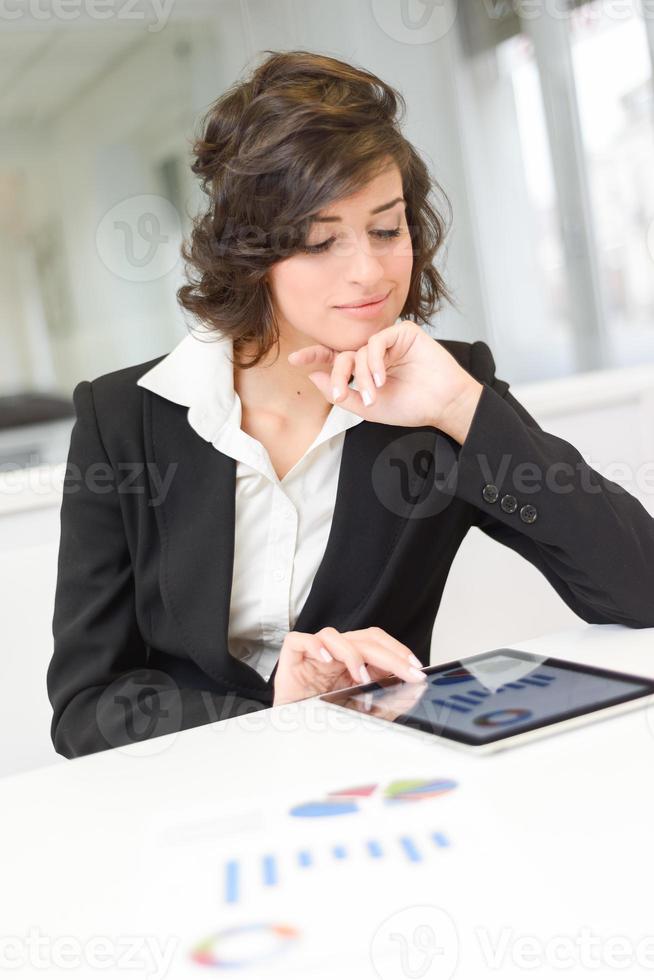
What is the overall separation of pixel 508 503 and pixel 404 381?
0.64ft

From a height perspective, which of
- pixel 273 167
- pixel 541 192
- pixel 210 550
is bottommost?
pixel 210 550

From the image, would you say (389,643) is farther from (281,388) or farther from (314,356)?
(281,388)

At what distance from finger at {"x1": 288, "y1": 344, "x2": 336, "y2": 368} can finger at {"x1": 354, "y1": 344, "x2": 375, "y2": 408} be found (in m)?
0.07

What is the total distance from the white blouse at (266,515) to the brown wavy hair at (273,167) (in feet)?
0.45

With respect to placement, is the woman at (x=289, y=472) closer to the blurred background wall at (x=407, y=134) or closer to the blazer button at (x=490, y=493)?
the blazer button at (x=490, y=493)

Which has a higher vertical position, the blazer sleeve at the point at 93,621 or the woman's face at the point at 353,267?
the woman's face at the point at 353,267

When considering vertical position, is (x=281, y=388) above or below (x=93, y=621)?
above

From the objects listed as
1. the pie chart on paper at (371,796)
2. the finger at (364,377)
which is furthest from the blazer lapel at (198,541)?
the pie chart on paper at (371,796)

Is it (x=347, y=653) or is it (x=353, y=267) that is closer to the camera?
(x=347, y=653)

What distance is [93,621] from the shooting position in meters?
1.27

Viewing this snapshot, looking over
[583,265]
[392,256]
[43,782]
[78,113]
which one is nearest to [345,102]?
[392,256]

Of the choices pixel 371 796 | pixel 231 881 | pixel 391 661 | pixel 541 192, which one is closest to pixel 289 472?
pixel 391 661

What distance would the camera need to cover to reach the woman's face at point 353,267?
123 cm

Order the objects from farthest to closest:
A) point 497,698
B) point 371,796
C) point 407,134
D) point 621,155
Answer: point 621,155
point 407,134
point 497,698
point 371,796
